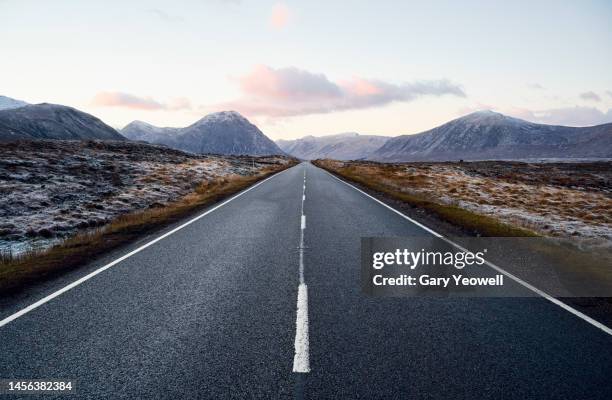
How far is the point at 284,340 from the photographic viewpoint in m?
4.59

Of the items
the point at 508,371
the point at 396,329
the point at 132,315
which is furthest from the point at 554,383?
the point at 132,315

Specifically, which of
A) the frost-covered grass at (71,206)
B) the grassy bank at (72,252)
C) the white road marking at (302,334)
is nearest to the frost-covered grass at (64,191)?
the frost-covered grass at (71,206)

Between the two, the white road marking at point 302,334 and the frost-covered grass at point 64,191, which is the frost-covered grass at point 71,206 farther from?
the white road marking at point 302,334

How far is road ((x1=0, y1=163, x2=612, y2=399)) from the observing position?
146 inches

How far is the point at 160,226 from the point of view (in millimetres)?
12164

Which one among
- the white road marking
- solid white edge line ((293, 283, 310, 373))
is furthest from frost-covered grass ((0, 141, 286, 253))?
solid white edge line ((293, 283, 310, 373))

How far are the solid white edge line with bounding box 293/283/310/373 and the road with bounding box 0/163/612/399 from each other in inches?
0.9

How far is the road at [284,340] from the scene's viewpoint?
3697 mm

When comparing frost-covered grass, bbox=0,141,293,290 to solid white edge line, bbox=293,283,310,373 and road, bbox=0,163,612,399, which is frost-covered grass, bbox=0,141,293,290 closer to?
road, bbox=0,163,612,399

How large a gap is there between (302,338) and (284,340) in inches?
9.5

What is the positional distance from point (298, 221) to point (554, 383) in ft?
32.1

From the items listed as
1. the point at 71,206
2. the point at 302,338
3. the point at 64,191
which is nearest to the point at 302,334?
the point at 302,338

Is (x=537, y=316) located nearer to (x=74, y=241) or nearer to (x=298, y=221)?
(x=298, y=221)

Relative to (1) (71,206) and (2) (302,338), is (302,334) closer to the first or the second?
(2) (302,338)
